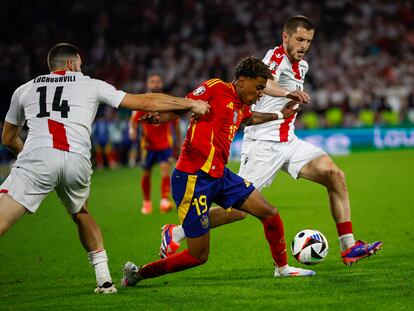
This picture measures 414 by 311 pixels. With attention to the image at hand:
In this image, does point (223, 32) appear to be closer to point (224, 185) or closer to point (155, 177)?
point (155, 177)

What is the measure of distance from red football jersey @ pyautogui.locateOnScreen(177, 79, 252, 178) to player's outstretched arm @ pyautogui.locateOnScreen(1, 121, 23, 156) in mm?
1559

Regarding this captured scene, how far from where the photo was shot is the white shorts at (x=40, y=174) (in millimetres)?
6832

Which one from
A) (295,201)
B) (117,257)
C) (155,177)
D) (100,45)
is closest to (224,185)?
(117,257)

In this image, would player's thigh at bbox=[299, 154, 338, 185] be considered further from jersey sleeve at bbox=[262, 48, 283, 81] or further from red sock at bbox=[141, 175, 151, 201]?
red sock at bbox=[141, 175, 151, 201]

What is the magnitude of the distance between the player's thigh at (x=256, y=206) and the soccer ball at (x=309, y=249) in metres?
0.75

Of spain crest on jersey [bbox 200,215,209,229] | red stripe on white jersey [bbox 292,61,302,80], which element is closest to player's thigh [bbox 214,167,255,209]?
spain crest on jersey [bbox 200,215,209,229]

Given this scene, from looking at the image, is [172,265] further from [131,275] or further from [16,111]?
[16,111]

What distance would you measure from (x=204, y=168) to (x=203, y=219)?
0.48m

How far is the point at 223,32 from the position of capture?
106 ft

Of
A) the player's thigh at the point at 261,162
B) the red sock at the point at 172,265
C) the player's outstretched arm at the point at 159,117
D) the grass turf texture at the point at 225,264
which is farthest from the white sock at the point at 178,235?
the player's outstretched arm at the point at 159,117

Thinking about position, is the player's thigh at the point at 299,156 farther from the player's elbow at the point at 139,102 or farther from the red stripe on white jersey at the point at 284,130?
the player's elbow at the point at 139,102

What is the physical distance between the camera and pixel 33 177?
22.5 feet

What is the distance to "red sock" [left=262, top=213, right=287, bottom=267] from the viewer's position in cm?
768

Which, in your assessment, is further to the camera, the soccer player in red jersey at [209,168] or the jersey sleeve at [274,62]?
the jersey sleeve at [274,62]
